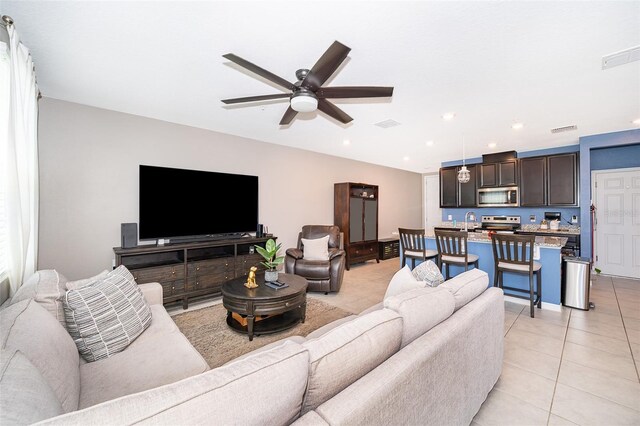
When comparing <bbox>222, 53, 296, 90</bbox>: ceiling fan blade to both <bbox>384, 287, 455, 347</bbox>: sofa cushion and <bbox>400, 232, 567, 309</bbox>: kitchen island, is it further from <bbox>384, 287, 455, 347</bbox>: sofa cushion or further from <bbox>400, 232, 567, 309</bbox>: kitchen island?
<bbox>400, 232, 567, 309</bbox>: kitchen island

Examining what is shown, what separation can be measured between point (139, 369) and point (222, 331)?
1.50 meters

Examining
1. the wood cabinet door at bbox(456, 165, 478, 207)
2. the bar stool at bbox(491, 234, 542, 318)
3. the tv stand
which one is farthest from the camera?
the wood cabinet door at bbox(456, 165, 478, 207)

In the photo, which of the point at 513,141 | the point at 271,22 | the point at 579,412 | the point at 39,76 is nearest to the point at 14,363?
the point at 271,22

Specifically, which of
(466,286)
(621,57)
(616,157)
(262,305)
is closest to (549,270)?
(621,57)

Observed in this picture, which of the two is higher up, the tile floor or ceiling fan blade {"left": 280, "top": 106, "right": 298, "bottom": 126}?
ceiling fan blade {"left": 280, "top": 106, "right": 298, "bottom": 126}

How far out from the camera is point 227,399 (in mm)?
664

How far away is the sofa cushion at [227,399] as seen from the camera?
57 centimetres

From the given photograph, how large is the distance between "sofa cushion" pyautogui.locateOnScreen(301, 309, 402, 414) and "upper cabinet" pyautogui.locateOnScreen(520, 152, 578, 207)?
5954 mm

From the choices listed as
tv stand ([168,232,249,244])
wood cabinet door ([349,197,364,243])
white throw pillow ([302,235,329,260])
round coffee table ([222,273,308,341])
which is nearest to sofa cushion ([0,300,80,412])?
round coffee table ([222,273,308,341])

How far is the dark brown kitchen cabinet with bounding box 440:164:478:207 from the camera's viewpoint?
20.5ft

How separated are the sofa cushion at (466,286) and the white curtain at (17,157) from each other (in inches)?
116

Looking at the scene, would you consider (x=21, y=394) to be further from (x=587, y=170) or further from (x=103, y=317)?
(x=587, y=170)

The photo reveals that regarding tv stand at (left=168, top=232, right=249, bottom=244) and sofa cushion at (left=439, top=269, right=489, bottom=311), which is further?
tv stand at (left=168, top=232, right=249, bottom=244)

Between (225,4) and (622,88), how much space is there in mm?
3972
